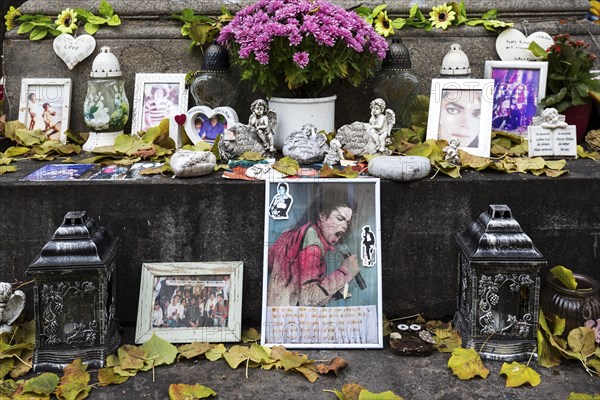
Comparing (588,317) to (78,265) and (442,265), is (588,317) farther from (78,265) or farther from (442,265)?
(78,265)

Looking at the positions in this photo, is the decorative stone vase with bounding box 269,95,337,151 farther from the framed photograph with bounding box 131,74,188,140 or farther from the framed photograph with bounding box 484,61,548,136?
the framed photograph with bounding box 484,61,548,136

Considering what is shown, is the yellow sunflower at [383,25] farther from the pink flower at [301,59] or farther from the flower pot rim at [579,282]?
the flower pot rim at [579,282]

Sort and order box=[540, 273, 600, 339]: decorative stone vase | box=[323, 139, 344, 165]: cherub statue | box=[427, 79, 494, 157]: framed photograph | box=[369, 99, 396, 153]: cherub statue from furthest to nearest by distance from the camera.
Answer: box=[427, 79, 494, 157]: framed photograph < box=[369, 99, 396, 153]: cherub statue < box=[323, 139, 344, 165]: cherub statue < box=[540, 273, 600, 339]: decorative stone vase

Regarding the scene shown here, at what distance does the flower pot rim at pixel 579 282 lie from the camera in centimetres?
347

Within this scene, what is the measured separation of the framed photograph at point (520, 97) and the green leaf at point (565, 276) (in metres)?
1.29

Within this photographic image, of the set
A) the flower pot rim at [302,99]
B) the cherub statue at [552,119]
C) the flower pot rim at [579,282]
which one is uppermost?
the flower pot rim at [302,99]

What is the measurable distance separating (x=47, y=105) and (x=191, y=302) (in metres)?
2.01

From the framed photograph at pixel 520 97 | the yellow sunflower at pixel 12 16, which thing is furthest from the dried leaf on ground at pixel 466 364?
the yellow sunflower at pixel 12 16

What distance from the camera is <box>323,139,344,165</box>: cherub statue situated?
13.1ft

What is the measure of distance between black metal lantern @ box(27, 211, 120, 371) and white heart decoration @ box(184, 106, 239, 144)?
48.1 inches

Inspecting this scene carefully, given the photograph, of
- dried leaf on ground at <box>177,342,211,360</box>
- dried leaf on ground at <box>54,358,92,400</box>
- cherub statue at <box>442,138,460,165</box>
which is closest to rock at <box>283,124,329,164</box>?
cherub statue at <box>442,138,460,165</box>

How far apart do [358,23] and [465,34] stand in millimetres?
972

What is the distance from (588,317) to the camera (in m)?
3.45

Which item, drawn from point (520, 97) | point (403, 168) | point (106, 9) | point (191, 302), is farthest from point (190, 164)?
point (520, 97)
